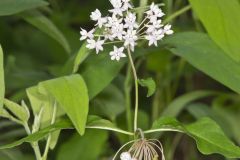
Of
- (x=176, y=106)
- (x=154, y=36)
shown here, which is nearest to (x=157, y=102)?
(x=176, y=106)

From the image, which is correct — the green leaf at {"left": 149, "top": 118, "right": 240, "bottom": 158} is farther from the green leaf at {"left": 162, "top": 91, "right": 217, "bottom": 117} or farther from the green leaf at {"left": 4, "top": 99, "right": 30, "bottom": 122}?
the green leaf at {"left": 162, "top": 91, "right": 217, "bottom": 117}

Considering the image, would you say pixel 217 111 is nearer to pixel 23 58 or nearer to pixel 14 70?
pixel 14 70

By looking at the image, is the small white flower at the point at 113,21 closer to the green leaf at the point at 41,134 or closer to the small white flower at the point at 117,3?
the small white flower at the point at 117,3

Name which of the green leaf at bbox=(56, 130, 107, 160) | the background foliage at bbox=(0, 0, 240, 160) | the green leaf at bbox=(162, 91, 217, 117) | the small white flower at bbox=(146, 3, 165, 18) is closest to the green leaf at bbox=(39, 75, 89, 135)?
the background foliage at bbox=(0, 0, 240, 160)

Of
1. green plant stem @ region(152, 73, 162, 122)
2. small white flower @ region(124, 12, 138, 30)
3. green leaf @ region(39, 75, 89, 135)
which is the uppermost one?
small white flower @ region(124, 12, 138, 30)

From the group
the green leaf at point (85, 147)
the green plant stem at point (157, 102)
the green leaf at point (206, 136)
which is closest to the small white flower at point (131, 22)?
the green leaf at point (206, 136)

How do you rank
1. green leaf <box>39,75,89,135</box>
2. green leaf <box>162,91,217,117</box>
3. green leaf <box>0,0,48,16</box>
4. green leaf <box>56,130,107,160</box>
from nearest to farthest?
green leaf <box>39,75,89,135</box>, green leaf <box>0,0,48,16</box>, green leaf <box>56,130,107,160</box>, green leaf <box>162,91,217,117</box>
